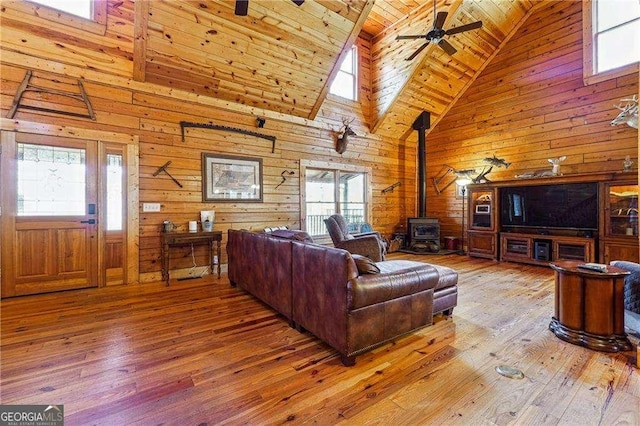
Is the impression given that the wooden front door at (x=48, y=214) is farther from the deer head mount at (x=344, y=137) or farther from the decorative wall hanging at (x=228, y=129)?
the deer head mount at (x=344, y=137)

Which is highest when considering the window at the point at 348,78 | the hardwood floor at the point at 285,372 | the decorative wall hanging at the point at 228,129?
the window at the point at 348,78

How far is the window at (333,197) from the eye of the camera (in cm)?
632

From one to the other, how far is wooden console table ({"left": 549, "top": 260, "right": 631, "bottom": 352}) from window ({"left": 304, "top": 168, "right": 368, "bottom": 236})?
4415mm

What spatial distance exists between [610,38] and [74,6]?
339 inches

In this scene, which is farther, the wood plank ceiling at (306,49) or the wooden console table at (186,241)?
the wooden console table at (186,241)

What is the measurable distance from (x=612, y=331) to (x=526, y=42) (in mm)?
6317

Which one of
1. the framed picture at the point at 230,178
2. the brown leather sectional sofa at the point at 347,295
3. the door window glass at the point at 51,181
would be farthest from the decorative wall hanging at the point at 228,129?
the brown leather sectional sofa at the point at 347,295

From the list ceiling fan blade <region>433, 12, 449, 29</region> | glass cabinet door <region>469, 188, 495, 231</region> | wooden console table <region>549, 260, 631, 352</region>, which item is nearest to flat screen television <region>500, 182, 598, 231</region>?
glass cabinet door <region>469, 188, 495, 231</region>

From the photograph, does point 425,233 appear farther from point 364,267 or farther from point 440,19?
point 364,267

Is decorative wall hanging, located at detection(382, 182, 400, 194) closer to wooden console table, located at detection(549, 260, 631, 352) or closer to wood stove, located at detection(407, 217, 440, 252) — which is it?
wood stove, located at detection(407, 217, 440, 252)

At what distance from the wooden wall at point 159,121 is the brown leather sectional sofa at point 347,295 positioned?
7.77ft

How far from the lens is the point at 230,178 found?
5117 millimetres

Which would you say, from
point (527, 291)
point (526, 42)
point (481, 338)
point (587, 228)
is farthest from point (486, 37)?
point (481, 338)

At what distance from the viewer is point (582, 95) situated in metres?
5.42
